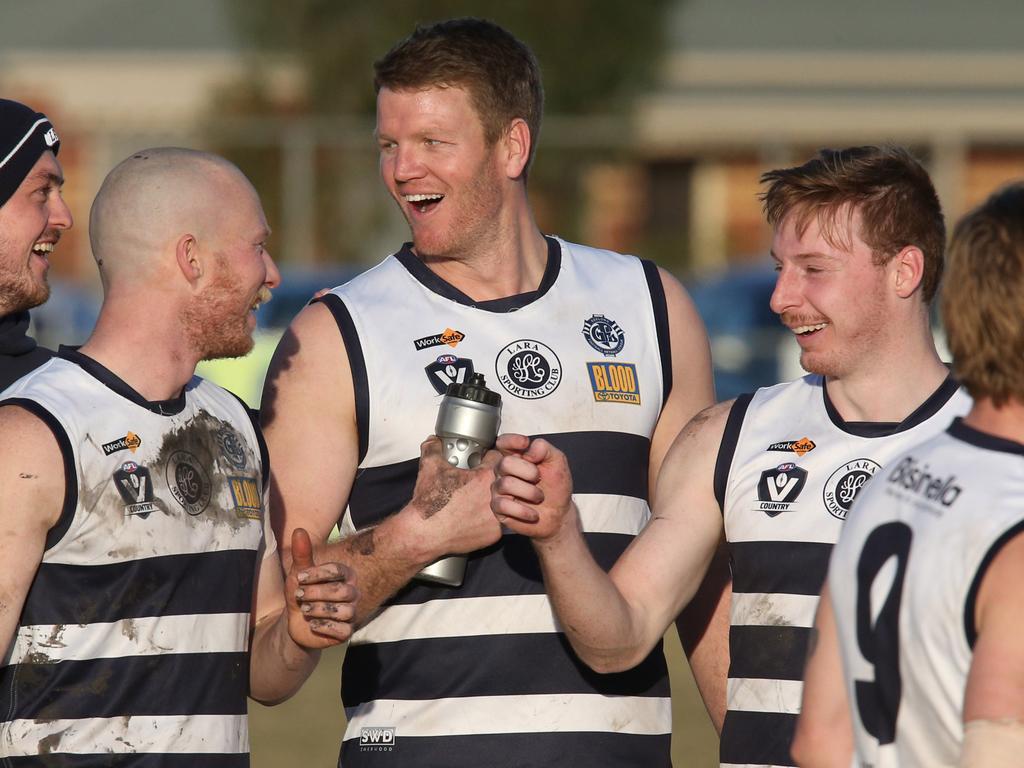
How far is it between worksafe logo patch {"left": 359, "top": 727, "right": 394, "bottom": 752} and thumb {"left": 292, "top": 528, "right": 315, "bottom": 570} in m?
0.67

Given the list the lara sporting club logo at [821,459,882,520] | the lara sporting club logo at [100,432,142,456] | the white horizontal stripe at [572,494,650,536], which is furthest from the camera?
the white horizontal stripe at [572,494,650,536]

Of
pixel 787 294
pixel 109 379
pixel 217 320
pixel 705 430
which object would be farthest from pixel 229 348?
pixel 787 294

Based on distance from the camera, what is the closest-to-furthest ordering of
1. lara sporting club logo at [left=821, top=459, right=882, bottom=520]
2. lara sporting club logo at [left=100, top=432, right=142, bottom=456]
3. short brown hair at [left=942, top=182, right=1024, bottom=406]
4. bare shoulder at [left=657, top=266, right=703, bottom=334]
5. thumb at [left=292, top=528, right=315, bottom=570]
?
short brown hair at [left=942, top=182, right=1024, bottom=406] → lara sporting club logo at [left=100, top=432, right=142, bottom=456] → thumb at [left=292, top=528, right=315, bottom=570] → lara sporting club logo at [left=821, top=459, right=882, bottom=520] → bare shoulder at [left=657, top=266, right=703, bottom=334]

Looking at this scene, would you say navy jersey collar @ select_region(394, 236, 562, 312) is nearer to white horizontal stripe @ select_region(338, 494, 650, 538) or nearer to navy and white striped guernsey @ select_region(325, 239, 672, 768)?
navy and white striped guernsey @ select_region(325, 239, 672, 768)

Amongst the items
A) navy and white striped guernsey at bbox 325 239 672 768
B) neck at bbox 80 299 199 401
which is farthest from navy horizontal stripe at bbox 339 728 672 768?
neck at bbox 80 299 199 401

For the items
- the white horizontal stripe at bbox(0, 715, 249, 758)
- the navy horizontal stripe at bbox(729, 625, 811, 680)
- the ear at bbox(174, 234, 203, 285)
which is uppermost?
the ear at bbox(174, 234, 203, 285)

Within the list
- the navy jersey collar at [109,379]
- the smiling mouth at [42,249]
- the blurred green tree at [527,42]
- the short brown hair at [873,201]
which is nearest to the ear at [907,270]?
the short brown hair at [873,201]

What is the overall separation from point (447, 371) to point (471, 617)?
0.66m

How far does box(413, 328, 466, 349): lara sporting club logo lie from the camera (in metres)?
4.26

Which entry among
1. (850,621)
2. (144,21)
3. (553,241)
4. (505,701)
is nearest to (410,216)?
(553,241)

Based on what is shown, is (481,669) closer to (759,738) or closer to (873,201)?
(759,738)

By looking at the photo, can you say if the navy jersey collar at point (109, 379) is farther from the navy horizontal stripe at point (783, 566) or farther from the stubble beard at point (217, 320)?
the navy horizontal stripe at point (783, 566)

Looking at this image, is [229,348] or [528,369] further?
[528,369]

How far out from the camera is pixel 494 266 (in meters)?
4.42
